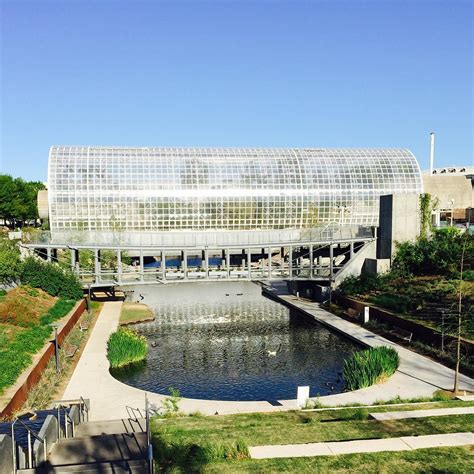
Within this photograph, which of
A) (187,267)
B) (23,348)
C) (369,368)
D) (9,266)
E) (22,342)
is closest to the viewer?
(369,368)

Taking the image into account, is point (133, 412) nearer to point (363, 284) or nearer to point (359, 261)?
point (363, 284)

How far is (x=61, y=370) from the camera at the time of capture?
23.5 meters

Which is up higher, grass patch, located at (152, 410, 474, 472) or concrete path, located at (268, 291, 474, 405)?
grass patch, located at (152, 410, 474, 472)

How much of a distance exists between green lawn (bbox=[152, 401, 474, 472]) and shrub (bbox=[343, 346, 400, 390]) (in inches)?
179

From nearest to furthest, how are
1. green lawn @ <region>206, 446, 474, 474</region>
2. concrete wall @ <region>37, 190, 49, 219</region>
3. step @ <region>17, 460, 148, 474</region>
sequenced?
step @ <region>17, 460, 148, 474</region>
green lawn @ <region>206, 446, 474, 474</region>
concrete wall @ <region>37, 190, 49, 219</region>

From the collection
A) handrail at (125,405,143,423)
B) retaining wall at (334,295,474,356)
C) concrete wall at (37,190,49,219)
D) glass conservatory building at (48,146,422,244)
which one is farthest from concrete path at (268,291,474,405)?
concrete wall at (37,190,49,219)

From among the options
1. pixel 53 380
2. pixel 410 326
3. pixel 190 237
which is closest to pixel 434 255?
pixel 410 326

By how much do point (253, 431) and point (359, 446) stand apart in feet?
10.6

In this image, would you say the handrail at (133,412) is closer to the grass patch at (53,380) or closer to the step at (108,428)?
the step at (108,428)

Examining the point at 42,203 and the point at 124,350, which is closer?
the point at 124,350

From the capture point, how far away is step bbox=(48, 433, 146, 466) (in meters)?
11.3

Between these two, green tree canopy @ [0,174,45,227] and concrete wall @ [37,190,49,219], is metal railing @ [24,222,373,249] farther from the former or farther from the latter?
green tree canopy @ [0,174,45,227]

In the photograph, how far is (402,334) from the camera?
29438 mm

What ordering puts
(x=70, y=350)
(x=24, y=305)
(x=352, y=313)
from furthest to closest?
(x=352, y=313)
(x=24, y=305)
(x=70, y=350)
